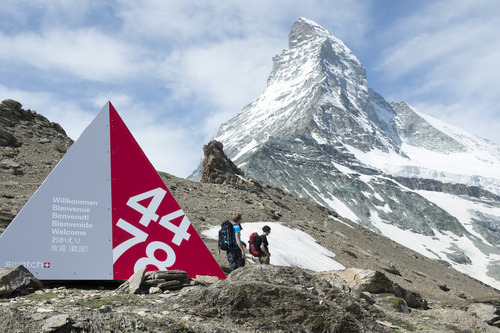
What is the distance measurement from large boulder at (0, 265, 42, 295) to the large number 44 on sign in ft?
7.10

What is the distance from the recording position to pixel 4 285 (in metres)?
8.01

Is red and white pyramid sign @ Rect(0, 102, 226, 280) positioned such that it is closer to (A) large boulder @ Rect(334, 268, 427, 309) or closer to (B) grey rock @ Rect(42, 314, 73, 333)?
(B) grey rock @ Rect(42, 314, 73, 333)

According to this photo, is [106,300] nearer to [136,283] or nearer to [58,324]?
[136,283]

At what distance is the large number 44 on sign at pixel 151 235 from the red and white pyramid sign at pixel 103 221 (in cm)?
2

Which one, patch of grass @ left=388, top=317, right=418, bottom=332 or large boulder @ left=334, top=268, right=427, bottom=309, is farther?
large boulder @ left=334, top=268, right=427, bottom=309

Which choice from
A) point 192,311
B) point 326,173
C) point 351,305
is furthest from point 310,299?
point 326,173

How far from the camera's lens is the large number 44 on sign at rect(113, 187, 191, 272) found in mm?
10812

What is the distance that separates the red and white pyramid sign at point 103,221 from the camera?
10023mm

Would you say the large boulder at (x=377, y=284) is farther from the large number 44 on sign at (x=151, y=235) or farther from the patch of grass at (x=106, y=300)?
the patch of grass at (x=106, y=300)

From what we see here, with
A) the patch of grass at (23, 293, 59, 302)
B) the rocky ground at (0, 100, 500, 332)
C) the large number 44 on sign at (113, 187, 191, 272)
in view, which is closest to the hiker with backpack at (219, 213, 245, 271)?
the large number 44 on sign at (113, 187, 191, 272)

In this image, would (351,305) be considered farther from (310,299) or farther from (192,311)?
(192,311)

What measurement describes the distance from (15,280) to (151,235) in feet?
11.4

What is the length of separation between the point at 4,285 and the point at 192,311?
3.72 meters

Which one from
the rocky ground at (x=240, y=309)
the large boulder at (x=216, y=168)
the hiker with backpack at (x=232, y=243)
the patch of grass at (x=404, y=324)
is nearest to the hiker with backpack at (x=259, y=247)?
the hiker with backpack at (x=232, y=243)
